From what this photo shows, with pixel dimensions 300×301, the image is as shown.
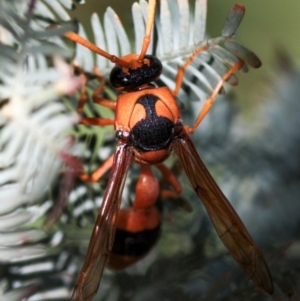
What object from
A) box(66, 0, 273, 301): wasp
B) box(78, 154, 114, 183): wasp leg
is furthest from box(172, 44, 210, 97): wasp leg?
box(78, 154, 114, 183): wasp leg

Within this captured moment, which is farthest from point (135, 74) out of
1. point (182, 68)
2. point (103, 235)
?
point (103, 235)

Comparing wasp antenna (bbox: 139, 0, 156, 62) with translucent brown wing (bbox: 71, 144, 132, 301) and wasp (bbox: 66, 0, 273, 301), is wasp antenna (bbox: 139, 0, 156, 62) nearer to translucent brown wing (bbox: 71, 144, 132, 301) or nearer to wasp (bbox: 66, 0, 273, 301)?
wasp (bbox: 66, 0, 273, 301)

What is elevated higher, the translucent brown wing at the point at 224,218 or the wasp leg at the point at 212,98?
the wasp leg at the point at 212,98

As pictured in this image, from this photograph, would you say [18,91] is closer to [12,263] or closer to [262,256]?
[12,263]

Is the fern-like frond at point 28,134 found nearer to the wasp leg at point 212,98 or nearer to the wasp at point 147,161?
the wasp at point 147,161

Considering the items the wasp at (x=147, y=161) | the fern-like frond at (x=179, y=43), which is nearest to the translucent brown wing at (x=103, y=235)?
the wasp at (x=147, y=161)

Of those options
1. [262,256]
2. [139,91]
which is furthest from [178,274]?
[139,91]

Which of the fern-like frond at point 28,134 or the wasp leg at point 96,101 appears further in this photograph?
the wasp leg at point 96,101
